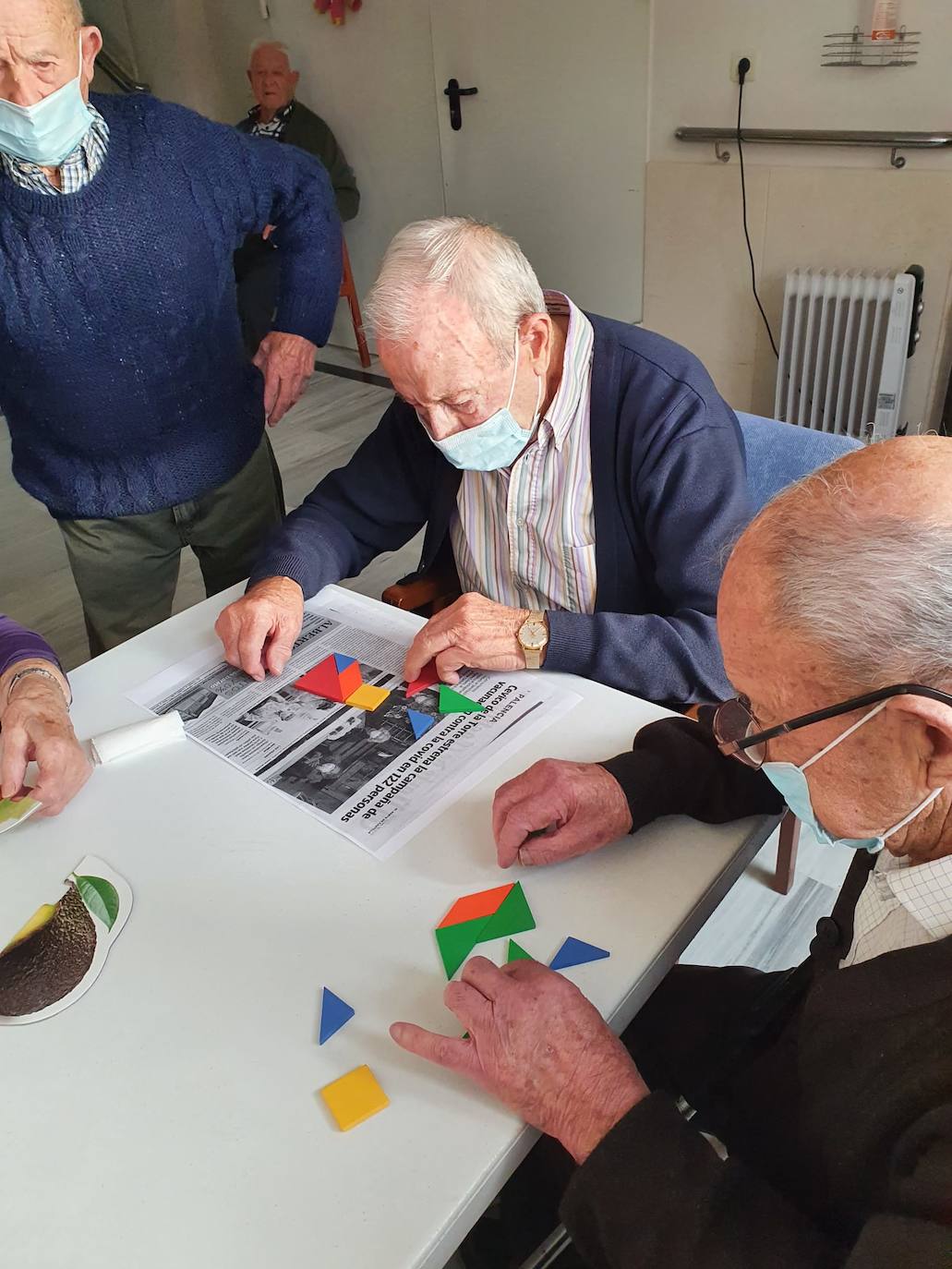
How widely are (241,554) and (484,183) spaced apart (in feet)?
11.2

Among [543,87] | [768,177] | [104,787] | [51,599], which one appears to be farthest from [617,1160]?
[543,87]

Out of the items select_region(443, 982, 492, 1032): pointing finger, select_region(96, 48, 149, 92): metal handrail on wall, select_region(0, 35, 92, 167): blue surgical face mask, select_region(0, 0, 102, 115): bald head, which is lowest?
select_region(443, 982, 492, 1032): pointing finger

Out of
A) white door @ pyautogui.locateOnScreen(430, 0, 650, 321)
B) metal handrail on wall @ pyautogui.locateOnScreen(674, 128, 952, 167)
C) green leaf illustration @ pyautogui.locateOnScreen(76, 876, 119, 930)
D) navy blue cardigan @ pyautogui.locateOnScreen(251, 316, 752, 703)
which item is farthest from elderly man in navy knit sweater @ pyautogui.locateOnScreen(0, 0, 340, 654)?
white door @ pyautogui.locateOnScreen(430, 0, 650, 321)

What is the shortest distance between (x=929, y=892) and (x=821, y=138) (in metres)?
3.27

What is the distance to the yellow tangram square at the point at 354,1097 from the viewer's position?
2.49 feet

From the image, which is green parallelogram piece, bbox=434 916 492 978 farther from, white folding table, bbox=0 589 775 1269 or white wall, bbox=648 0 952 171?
white wall, bbox=648 0 952 171

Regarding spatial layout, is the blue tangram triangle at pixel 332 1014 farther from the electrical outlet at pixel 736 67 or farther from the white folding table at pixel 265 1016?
the electrical outlet at pixel 736 67

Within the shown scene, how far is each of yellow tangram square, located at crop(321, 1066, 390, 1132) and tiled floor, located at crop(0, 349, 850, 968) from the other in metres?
1.22

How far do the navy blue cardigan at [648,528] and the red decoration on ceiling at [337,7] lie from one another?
4107mm

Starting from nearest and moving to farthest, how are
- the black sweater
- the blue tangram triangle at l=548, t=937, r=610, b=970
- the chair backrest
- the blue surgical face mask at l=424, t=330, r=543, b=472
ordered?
1. the black sweater
2. the blue tangram triangle at l=548, t=937, r=610, b=970
3. the blue surgical face mask at l=424, t=330, r=543, b=472
4. the chair backrest

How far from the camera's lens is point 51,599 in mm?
3455

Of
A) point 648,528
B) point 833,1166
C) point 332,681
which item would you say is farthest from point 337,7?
point 833,1166

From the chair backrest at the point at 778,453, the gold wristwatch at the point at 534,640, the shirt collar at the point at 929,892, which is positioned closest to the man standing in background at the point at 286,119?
the chair backrest at the point at 778,453

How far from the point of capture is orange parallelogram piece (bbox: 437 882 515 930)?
92 cm
